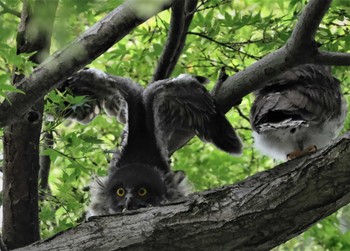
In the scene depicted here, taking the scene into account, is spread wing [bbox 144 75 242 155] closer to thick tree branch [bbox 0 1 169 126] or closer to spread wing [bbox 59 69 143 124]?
spread wing [bbox 59 69 143 124]

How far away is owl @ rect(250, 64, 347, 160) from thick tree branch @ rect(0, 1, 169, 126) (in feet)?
4.25

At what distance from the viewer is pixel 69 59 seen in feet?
12.8

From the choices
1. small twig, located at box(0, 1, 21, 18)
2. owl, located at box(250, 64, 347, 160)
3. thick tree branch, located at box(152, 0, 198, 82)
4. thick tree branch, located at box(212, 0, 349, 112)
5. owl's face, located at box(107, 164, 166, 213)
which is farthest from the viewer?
owl's face, located at box(107, 164, 166, 213)

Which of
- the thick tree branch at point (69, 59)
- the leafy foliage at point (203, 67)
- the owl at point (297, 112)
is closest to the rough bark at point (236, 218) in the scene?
the owl at point (297, 112)

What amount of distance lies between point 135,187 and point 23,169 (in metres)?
1.20

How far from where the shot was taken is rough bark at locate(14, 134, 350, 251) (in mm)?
3906

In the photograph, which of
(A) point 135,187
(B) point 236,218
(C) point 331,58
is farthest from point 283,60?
(A) point 135,187

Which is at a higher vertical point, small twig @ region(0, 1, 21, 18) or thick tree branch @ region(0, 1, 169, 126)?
small twig @ region(0, 1, 21, 18)

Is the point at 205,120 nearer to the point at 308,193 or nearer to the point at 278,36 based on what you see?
the point at 278,36

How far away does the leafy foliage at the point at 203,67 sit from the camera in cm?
534

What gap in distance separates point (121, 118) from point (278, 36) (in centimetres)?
148

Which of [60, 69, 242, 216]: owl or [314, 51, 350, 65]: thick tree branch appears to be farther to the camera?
[60, 69, 242, 216]: owl

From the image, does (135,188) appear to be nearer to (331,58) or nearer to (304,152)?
(304,152)

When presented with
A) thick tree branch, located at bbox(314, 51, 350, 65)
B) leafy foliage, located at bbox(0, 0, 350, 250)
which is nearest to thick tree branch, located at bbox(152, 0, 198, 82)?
leafy foliage, located at bbox(0, 0, 350, 250)
